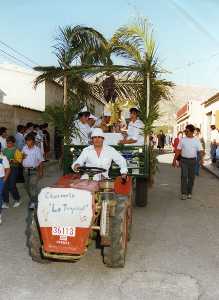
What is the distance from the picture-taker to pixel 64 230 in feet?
16.6

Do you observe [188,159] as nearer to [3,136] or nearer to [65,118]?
[65,118]

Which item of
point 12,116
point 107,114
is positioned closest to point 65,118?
point 107,114

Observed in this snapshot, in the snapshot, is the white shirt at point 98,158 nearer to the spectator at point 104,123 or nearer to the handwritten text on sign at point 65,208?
the handwritten text on sign at point 65,208

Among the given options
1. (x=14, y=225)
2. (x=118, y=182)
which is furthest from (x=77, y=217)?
(x=14, y=225)

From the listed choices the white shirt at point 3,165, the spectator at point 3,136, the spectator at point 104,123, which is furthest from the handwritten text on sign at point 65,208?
the spectator at point 3,136

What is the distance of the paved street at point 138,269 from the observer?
183 inches

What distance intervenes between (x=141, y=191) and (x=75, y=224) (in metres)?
4.57

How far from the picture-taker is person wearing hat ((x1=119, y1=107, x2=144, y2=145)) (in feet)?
30.9

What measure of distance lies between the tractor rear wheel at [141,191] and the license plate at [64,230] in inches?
174

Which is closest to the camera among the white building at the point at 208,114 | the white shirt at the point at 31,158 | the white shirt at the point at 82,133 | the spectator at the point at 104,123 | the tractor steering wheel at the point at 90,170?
the tractor steering wheel at the point at 90,170

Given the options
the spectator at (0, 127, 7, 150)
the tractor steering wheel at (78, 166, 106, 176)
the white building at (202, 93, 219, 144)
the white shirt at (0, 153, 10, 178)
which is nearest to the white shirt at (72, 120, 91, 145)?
the white shirt at (0, 153, 10, 178)

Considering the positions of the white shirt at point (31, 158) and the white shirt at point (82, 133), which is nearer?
the white shirt at point (31, 158)

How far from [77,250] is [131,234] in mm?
2313

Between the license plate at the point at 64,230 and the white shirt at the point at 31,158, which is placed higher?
the white shirt at the point at 31,158
